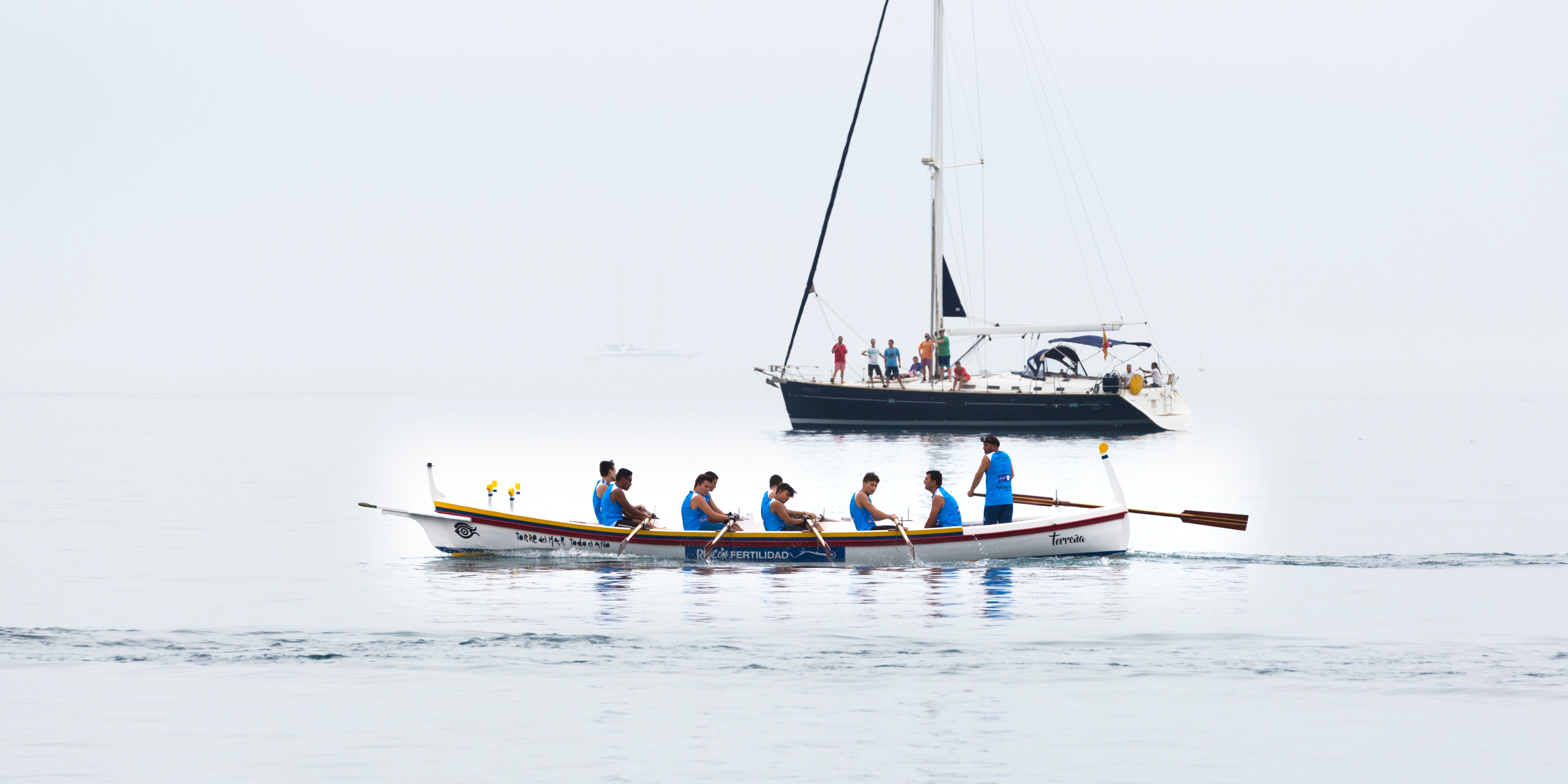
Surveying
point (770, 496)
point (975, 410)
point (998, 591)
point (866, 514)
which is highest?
point (975, 410)

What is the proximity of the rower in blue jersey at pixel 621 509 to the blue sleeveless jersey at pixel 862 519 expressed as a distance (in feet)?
11.8

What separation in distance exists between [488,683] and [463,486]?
3075 cm

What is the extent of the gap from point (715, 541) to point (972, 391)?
35963 millimetres

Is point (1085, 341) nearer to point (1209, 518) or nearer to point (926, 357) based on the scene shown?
point (926, 357)

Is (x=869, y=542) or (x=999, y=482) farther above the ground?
(x=999, y=482)

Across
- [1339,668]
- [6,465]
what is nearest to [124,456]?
[6,465]

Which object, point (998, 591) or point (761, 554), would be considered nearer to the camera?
point (998, 591)

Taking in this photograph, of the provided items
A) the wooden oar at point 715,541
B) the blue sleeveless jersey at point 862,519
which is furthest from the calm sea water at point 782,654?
→ the blue sleeveless jersey at point 862,519

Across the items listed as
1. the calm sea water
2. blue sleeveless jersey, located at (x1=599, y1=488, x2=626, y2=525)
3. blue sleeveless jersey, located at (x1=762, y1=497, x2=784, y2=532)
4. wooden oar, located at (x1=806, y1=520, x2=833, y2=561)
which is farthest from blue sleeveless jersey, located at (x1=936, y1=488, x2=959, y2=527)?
blue sleeveless jersey, located at (x1=599, y1=488, x2=626, y2=525)

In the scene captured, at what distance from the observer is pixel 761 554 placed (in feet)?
84.4

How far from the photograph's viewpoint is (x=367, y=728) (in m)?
15.6

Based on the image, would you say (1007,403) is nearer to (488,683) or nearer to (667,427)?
(667,427)

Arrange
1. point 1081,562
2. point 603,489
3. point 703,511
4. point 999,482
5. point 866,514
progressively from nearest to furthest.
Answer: point 866,514 < point 999,482 < point 703,511 < point 1081,562 < point 603,489

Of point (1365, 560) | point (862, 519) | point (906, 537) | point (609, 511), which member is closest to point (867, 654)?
point (906, 537)
